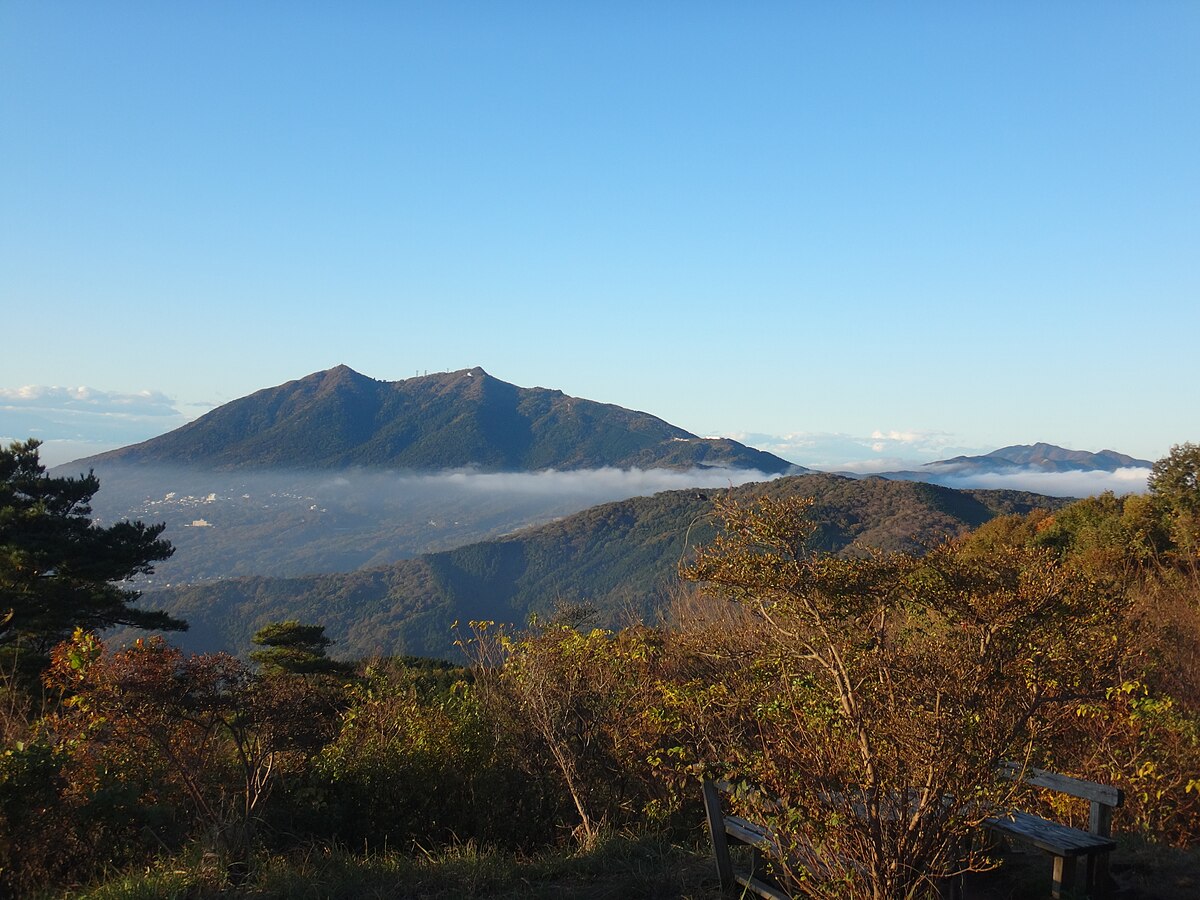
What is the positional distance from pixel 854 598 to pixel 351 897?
11.2 feet

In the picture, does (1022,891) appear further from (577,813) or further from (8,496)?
(8,496)

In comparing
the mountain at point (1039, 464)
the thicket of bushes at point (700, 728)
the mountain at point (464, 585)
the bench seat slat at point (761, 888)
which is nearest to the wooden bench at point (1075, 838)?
the thicket of bushes at point (700, 728)

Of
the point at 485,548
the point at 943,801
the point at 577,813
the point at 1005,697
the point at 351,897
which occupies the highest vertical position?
the point at 1005,697

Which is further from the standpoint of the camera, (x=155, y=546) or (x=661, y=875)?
(x=155, y=546)

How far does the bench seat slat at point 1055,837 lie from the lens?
192 inches

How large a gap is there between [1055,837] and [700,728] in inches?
82.6

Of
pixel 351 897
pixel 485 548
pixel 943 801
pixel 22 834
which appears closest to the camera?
pixel 943 801

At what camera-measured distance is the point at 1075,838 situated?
Answer: 5.06 m

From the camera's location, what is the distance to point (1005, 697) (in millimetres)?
4223

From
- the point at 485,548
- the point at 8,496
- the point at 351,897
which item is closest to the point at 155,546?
the point at 8,496

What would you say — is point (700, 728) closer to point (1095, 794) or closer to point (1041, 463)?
point (1095, 794)

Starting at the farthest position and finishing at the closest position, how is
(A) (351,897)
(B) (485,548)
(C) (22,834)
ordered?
(B) (485,548) < (C) (22,834) < (A) (351,897)

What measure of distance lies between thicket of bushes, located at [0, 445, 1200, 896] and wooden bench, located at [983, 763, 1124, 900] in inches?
18.1

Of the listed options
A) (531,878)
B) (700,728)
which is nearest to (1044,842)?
(700,728)
